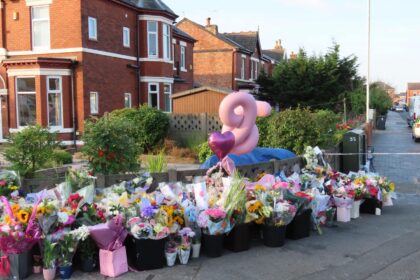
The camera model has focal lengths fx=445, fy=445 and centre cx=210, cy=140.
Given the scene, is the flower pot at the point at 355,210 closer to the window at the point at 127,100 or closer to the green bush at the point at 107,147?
the green bush at the point at 107,147

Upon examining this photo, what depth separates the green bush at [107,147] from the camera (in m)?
8.04

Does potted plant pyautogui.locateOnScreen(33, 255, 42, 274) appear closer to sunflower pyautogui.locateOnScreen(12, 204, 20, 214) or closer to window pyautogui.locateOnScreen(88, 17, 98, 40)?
sunflower pyautogui.locateOnScreen(12, 204, 20, 214)

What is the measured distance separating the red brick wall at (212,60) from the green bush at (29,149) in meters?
29.8

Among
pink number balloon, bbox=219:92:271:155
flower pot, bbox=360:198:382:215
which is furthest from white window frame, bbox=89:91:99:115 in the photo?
flower pot, bbox=360:198:382:215

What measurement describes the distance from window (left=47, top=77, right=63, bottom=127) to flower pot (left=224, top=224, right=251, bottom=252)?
14533 millimetres

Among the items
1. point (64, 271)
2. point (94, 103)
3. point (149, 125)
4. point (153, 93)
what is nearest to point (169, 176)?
point (64, 271)

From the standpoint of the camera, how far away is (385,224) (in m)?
7.57

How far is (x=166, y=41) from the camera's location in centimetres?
2425

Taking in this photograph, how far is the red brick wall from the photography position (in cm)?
3834

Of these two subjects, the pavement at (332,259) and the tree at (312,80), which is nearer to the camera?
the pavement at (332,259)

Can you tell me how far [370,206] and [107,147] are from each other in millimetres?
4981

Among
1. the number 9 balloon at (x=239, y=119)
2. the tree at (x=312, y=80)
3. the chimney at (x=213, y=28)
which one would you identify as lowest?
the number 9 balloon at (x=239, y=119)

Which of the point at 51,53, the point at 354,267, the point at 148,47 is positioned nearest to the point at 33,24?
the point at 51,53

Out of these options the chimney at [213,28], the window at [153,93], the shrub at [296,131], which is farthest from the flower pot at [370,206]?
the chimney at [213,28]
